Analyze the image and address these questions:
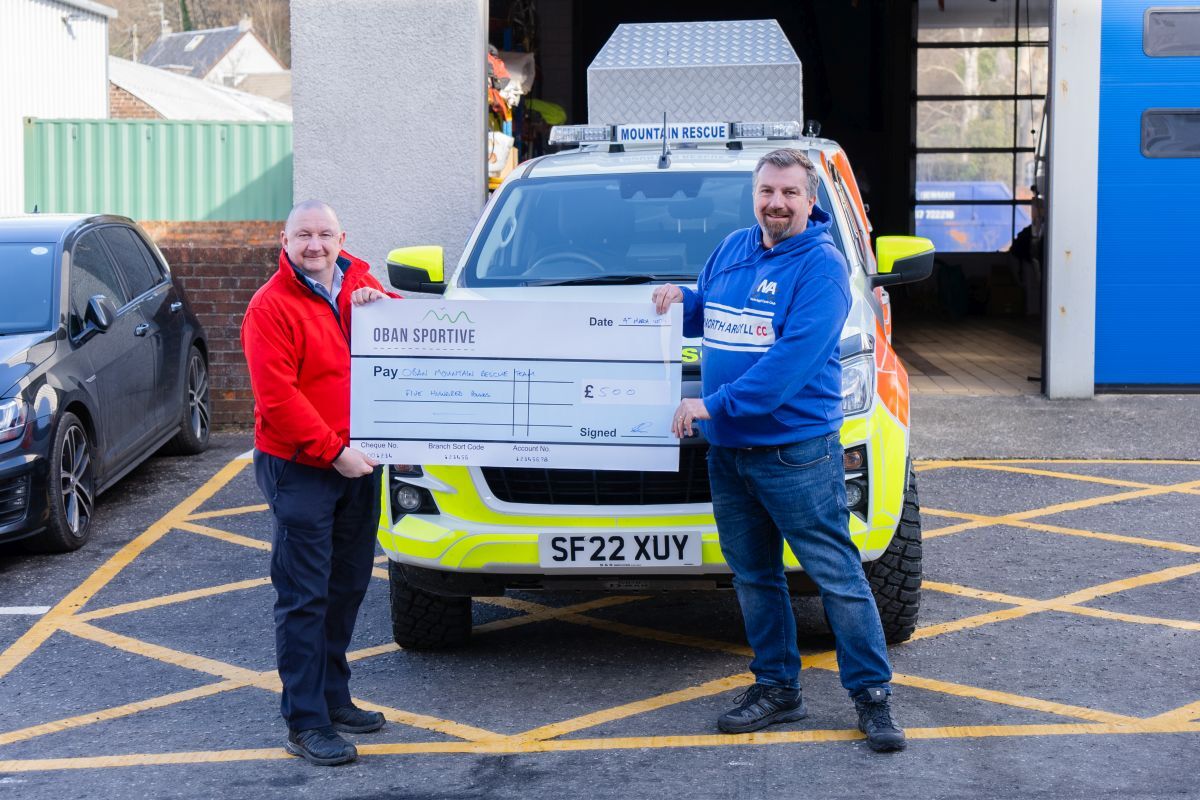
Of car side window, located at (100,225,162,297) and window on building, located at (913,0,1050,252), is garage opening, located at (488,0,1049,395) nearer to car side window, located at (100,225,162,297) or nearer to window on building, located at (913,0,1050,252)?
window on building, located at (913,0,1050,252)

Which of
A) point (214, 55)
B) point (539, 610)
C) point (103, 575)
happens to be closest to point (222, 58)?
point (214, 55)

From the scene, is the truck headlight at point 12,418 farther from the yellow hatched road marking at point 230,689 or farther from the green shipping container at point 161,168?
the green shipping container at point 161,168

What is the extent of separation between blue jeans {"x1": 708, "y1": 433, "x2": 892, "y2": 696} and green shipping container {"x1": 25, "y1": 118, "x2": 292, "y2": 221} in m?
9.93

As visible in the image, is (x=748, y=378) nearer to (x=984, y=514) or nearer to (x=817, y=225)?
(x=817, y=225)

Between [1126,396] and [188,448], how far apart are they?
6720 millimetres

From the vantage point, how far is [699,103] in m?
8.85

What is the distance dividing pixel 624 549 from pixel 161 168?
10323mm

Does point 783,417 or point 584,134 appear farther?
point 584,134

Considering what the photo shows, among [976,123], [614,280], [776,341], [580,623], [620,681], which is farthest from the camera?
[976,123]

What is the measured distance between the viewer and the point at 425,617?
19.6 feet

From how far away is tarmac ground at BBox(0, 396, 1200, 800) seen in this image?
15.5 ft

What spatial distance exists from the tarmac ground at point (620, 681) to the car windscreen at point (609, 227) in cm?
144

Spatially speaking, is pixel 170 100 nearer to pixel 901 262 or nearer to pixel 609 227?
pixel 609 227

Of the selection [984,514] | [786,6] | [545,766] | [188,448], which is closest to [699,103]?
[984,514]
